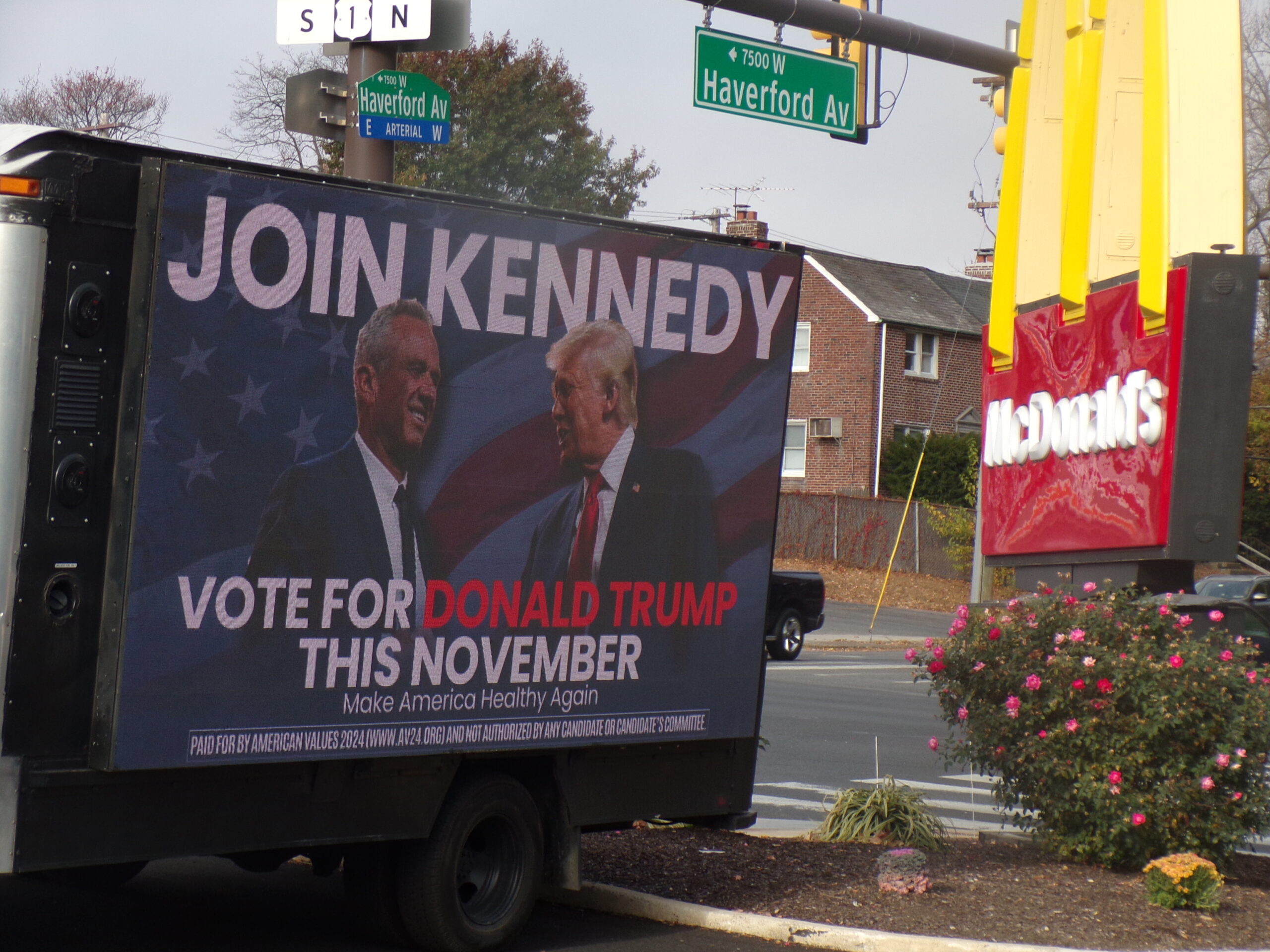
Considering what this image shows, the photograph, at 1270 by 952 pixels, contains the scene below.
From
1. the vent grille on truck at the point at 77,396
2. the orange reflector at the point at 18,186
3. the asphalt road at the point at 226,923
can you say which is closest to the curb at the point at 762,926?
the asphalt road at the point at 226,923

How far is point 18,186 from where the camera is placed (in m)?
5.29

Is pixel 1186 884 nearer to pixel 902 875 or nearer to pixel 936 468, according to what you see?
pixel 902 875

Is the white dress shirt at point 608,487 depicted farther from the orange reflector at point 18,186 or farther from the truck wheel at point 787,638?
the truck wheel at point 787,638

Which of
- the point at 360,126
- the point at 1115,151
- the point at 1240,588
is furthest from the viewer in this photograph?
the point at 1240,588

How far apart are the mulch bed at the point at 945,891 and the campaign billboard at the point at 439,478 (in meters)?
1.06

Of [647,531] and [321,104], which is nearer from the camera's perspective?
[647,531]

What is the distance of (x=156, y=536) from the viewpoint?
5582 millimetres

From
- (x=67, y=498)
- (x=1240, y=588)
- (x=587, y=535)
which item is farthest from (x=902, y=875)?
(x=1240, y=588)

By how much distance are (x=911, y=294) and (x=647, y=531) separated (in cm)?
4283

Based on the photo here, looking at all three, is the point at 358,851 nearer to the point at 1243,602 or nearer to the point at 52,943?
the point at 52,943

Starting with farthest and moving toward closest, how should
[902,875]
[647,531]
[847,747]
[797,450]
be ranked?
[797,450] < [847,747] < [902,875] < [647,531]

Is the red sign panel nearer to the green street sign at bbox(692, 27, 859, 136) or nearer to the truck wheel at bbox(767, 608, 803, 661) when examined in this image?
the green street sign at bbox(692, 27, 859, 136)

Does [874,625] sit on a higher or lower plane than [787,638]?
lower

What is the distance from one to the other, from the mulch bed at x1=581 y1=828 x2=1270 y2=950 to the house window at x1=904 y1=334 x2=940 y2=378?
37.9 meters
